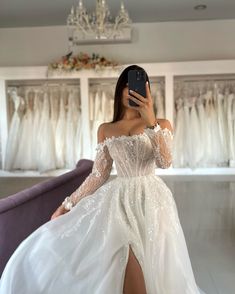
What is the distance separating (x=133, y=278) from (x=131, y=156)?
520 millimetres

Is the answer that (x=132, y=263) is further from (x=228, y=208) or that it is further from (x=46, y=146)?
(x=46, y=146)

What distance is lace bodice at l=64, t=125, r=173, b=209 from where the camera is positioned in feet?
4.44

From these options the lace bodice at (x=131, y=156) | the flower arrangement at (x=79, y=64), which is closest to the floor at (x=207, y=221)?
the lace bodice at (x=131, y=156)

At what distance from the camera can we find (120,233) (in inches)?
52.7

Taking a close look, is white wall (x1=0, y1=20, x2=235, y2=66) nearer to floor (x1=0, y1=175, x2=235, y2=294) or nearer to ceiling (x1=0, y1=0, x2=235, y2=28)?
ceiling (x1=0, y1=0, x2=235, y2=28)

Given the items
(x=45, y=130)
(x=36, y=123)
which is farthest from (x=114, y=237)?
(x=36, y=123)

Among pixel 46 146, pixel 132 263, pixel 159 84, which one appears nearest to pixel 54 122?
pixel 46 146

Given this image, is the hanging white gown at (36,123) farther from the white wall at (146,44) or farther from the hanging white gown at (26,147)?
the white wall at (146,44)

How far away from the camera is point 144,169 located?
148 centimetres

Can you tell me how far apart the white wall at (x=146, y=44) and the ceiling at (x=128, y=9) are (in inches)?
5.6

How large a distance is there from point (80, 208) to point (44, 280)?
356 mm

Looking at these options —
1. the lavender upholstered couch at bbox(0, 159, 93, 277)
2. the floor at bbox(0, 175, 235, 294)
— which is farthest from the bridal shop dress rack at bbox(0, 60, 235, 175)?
the lavender upholstered couch at bbox(0, 159, 93, 277)

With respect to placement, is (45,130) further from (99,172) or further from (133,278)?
(133,278)

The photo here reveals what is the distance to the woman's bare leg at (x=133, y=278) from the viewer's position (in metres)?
1.30
